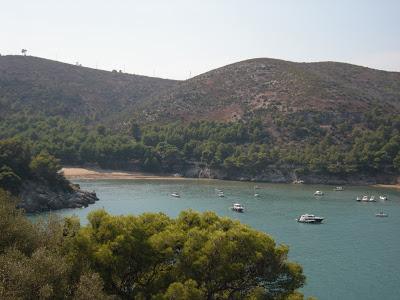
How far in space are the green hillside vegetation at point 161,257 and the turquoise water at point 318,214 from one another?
21201mm

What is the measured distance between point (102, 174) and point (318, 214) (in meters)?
81.1

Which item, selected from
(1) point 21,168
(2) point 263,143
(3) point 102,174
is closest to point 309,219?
(1) point 21,168

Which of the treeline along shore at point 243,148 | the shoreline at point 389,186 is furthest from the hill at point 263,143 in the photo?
the shoreline at point 389,186

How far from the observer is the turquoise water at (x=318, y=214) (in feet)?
203

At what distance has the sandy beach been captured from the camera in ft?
532

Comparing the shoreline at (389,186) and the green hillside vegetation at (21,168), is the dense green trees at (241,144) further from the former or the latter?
the green hillside vegetation at (21,168)

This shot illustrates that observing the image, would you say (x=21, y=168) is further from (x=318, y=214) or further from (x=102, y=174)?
(x=102, y=174)

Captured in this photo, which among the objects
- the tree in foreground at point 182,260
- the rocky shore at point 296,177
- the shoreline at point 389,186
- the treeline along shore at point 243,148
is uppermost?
the treeline along shore at point 243,148

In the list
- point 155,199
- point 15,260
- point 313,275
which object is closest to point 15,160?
point 155,199

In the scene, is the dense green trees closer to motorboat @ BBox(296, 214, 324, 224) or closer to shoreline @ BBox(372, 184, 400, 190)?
shoreline @ BBox(372, 184, 400, 190)

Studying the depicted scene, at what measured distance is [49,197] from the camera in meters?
106

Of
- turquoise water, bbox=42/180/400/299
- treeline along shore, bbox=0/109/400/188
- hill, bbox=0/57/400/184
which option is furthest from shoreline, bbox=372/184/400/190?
turquoise water, bbox=42/180/400/299

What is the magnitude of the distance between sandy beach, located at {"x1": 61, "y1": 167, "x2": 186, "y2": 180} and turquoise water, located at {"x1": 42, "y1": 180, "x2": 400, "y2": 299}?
325 inches

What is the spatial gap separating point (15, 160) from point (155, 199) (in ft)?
109
